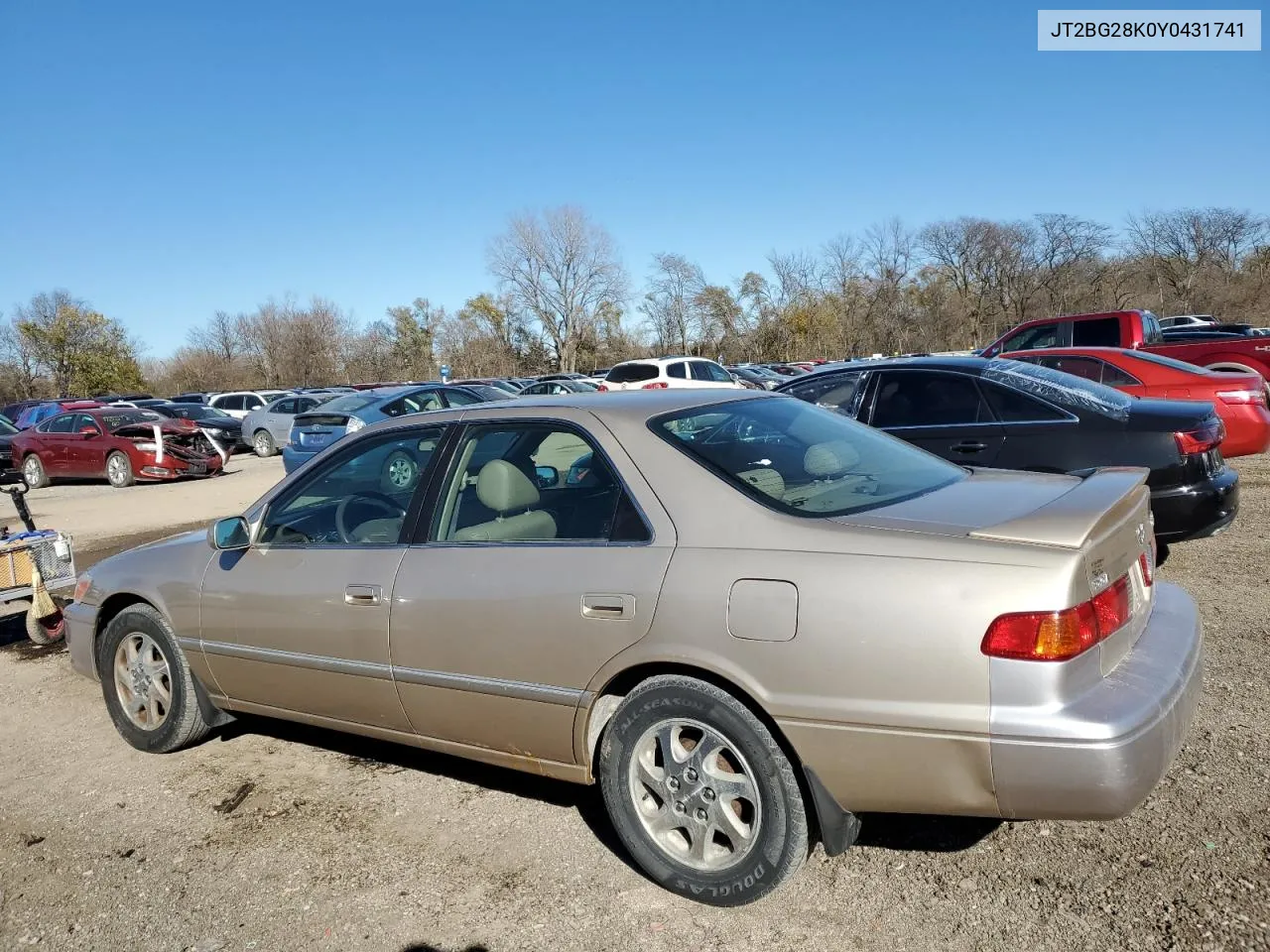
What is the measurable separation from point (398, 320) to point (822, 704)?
79.8 meters

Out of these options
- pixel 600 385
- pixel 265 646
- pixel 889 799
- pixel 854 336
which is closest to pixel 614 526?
pixel 889 799

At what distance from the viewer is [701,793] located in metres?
2.76

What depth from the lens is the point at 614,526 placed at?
118 inches

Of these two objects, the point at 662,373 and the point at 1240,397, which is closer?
the point at 1240,397

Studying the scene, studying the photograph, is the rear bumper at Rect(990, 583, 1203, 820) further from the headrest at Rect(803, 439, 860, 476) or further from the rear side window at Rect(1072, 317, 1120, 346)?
the rear side window at Rect(1072, 317, 1120, 346)

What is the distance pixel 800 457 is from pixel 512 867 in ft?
5.65

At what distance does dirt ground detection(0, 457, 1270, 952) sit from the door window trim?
3.51 ft

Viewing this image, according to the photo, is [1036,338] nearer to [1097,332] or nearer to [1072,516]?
[1097,332]

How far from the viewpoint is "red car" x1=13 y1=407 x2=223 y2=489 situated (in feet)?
56.1

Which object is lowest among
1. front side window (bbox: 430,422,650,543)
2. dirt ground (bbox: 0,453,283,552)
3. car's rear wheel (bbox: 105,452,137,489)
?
dirt ground (bbox: 0,453,283,552)

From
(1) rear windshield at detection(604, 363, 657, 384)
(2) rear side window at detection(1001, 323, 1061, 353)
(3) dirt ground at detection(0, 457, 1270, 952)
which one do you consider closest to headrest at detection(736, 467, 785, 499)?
(3) dirt ground at detection(0, 457, 1270, 952)

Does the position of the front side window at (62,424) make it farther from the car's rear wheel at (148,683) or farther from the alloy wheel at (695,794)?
the alloy wheel at (695,794)

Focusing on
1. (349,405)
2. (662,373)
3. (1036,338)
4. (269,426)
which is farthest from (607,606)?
(269,426)

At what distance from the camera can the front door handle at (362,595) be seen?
3389 mm
